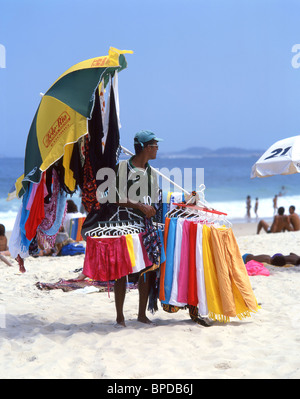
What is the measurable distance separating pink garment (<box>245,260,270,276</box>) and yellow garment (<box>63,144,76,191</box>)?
3.17 meters

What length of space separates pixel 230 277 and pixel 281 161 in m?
3.15

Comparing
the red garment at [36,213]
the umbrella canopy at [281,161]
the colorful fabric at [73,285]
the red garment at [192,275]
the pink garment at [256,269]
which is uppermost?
the umbrella canopy at [281,161]

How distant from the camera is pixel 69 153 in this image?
4273mm

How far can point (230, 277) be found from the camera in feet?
14.1

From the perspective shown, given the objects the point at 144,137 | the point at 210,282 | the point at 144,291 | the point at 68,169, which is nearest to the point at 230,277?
the point at 210,282

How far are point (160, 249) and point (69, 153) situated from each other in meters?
1.09

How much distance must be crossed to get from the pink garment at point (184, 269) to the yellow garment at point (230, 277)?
21 cm

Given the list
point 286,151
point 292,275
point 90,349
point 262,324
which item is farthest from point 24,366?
point 286,151

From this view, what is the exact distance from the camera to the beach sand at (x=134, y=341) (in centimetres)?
326

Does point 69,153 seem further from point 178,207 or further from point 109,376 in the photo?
point 109,376

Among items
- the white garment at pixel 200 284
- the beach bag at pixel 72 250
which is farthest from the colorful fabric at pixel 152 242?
the beach bag at pixel 72 250

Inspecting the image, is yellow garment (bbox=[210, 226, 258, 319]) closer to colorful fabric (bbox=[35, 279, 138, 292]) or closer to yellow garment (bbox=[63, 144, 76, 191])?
yellow garment (bbox=[63, 144, 76, 191])

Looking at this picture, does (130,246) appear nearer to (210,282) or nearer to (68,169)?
(210,282)

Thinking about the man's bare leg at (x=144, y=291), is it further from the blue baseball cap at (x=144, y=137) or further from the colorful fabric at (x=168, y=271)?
the blue baseball cap at (x=144, y=137)
